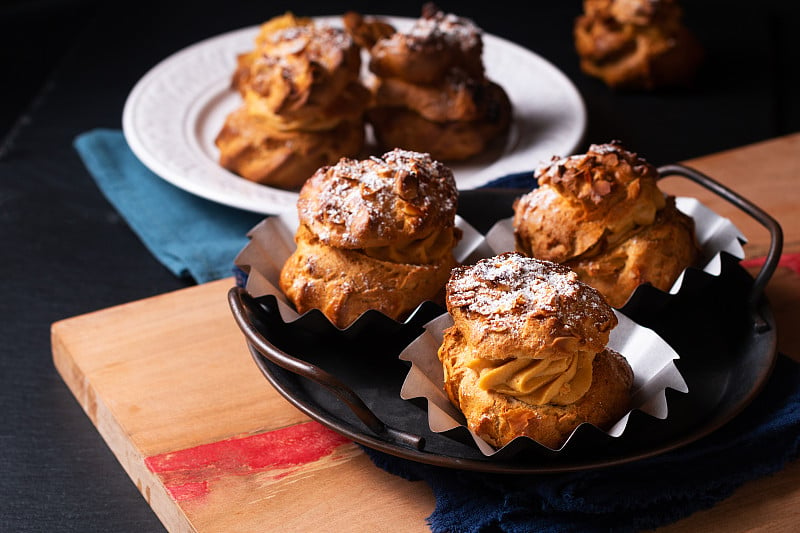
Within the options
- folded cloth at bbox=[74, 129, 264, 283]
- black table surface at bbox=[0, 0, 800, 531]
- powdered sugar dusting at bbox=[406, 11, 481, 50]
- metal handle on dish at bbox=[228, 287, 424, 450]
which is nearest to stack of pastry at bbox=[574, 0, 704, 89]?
black table surface at bbox=[0, 0, 800, 531]

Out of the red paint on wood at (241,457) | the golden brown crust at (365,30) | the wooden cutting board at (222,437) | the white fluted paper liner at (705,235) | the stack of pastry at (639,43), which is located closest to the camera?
the wooden cutting board at (222,437)

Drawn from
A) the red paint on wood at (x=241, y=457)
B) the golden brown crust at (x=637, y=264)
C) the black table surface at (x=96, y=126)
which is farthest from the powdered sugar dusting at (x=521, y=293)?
the black table surface at (x=96, y=126)

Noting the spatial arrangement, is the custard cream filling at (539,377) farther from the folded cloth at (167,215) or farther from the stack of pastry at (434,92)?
the stack of pastry at (434,92)

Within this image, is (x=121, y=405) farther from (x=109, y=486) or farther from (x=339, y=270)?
(x=339, y=270)

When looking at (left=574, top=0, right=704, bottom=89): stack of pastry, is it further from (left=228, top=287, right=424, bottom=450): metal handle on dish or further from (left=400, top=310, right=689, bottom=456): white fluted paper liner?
(left=228, top=287, right=424, bottom=450): metal handle on dish

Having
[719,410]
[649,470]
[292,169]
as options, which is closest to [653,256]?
[719,410]

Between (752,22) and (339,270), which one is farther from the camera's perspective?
(752,22)

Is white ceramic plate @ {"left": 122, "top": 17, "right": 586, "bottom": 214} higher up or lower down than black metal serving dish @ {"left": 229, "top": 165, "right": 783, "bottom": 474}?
lower down
